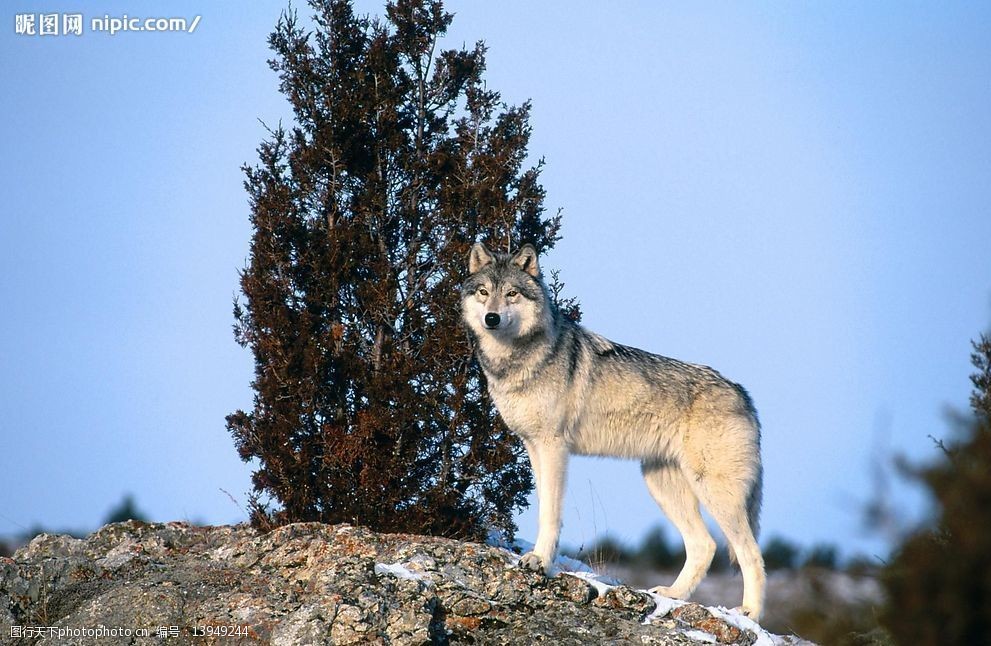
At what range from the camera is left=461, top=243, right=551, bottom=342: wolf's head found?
28.2 feet

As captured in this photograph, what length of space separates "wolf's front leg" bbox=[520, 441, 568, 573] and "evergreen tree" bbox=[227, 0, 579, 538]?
1.85m

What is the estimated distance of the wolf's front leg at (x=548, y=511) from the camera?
8.26 m

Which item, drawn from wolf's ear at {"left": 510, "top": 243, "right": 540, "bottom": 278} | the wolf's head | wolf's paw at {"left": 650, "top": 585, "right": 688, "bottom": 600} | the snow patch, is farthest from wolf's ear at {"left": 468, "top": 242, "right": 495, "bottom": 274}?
wolf's paw at {"left": 650, "top": 585, "right": 688, "bottom": 600}

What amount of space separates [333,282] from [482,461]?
2358 mm

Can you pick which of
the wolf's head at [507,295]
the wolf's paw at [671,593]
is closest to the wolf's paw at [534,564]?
the wolf's paw at [671,593]

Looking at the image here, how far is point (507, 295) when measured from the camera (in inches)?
340

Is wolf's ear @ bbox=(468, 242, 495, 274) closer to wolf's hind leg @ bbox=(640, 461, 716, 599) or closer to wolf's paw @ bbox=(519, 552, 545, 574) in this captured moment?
wolf's hind leg @ bbox=(640, 461, 716, 599)

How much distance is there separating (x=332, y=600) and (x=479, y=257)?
3.20 meters

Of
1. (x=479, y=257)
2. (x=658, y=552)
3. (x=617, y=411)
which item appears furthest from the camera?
(x=658, y=552)

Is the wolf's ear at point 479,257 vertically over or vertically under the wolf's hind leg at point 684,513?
over

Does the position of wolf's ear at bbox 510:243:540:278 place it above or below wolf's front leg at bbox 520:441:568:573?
above

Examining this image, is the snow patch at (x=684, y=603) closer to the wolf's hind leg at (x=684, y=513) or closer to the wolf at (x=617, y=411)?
the wolf at (x=617, y=411)

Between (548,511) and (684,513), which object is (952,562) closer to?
(548,511)

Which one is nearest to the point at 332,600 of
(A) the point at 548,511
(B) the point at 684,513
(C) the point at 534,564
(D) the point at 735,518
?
(C) the point at 534,564
